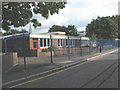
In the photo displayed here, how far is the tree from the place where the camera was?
9.83 m

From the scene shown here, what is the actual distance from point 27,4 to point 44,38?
1535cm

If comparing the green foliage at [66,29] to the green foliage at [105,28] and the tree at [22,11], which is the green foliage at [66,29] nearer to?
the green foliage at [105,28]

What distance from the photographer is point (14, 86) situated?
6273 millimetres

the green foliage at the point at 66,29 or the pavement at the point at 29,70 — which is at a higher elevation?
the green foliage at the point at 66,29

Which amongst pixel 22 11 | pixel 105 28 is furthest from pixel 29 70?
pixel 105 28

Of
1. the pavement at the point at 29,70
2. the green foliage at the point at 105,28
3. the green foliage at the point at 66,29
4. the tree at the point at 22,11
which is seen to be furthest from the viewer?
the green foliage at the point at 66,29

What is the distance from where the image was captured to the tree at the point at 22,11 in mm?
9828

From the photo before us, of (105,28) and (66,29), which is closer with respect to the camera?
(105,28)

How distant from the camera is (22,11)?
9.93 metres

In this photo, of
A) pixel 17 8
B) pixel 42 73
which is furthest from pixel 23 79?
pixel 17 8

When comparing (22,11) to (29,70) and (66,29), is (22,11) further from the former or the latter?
(66,29)

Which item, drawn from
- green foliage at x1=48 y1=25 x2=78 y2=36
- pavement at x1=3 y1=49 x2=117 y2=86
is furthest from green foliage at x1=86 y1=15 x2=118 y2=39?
green foliage at x1=48 y1=25 x2=78 y2=36

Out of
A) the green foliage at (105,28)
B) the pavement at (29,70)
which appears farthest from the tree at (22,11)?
the green foliage at (105,28)

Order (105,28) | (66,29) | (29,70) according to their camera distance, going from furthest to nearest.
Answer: (66,29) < (105,28) < (29,70)
